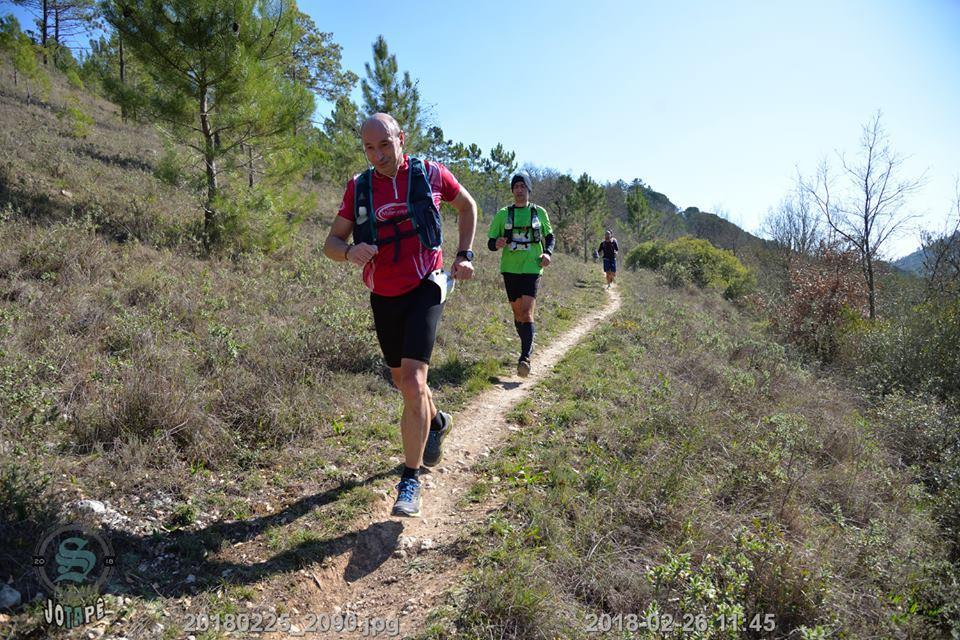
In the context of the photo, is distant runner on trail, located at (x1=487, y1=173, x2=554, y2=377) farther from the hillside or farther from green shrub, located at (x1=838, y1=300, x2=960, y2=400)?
green shrub, located at (x1=838, y1=300, x2=960, y2=400)

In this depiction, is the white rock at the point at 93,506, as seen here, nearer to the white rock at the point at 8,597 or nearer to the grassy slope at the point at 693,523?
the white rock at the point at 8,597

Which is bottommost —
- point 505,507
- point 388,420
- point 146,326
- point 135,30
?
point 505,507

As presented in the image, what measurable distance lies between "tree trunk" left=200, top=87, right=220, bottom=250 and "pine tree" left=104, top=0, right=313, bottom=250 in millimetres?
17

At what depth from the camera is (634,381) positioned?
5.59 meters

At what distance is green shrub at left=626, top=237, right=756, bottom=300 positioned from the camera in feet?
69.9

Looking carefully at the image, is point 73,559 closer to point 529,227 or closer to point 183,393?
point 183,393

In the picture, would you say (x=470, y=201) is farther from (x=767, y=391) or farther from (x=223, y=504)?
(x=767, y=391)

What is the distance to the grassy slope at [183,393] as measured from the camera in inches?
96.4

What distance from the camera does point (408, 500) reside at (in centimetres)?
284

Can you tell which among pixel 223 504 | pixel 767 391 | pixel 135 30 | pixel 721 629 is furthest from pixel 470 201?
pixel 135 30

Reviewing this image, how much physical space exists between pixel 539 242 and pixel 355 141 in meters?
12.1

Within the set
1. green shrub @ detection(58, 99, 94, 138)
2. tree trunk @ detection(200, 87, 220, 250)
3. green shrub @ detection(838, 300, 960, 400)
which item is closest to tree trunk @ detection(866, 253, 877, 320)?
green shrub @ detection(838, 300, 960, 400)

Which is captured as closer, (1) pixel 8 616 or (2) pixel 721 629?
(1) pixel 8 616

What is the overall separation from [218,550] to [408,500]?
3.31 ft
